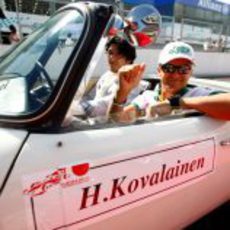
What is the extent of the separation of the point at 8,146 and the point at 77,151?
0.29 m

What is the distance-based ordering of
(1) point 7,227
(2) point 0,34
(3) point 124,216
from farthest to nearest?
1. (2) point 0,34
2. (3) point 124,216
3. (1) point 7,227

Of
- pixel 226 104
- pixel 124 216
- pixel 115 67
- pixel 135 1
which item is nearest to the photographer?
pixel 124 216

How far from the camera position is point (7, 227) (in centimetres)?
158

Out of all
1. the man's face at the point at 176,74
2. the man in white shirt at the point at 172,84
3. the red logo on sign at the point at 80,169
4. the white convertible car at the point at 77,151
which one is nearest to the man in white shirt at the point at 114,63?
the man in white shirt at the point at 172,84

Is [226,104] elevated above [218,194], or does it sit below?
above

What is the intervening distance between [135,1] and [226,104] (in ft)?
42.4

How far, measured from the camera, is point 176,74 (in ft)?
8.89

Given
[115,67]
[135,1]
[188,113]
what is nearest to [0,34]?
[135,1]

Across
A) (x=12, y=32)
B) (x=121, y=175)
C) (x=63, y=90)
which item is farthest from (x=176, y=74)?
(x=12, y=32)

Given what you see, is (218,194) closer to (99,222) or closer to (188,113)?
(188,113)

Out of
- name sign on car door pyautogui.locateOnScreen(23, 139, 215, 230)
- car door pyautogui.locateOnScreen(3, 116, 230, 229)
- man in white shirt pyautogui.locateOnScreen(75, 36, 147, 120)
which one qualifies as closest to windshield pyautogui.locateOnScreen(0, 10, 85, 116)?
car door pyautogui.locateOnScreen(3, 116, 230, 229)

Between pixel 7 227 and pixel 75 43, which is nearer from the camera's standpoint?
pixel 7 227

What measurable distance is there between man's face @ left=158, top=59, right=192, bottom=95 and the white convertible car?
396mm

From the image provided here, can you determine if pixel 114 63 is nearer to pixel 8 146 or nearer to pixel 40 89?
pixel 40 89
